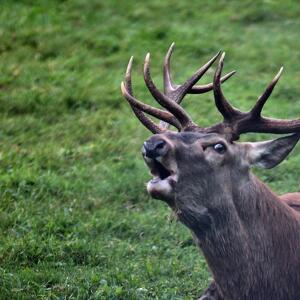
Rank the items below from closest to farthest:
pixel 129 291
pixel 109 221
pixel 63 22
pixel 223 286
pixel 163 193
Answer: pixel 163 193 → pixel 223 286 → pixel 129 291 → pixel 109 221 → pixel 63 22

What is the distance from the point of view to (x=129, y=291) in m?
7.04

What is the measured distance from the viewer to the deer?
571 cm

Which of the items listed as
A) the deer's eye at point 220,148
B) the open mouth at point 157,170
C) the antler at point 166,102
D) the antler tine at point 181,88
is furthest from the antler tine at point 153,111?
the open mouth at point 157,170

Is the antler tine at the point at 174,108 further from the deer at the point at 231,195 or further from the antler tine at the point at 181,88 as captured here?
the antler tine at the point at 181,88

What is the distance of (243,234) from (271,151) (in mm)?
517

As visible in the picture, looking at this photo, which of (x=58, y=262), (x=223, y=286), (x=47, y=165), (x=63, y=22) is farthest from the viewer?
(x=63, y=22)

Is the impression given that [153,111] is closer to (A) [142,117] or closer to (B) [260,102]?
(A) [142,117]

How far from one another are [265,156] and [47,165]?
12.7 feet

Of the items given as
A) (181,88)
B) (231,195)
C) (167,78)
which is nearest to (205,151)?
(231,195)

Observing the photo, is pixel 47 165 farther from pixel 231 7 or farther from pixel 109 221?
pixel 231 7

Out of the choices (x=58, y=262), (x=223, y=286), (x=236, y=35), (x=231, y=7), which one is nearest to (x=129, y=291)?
(x=58, y=262)

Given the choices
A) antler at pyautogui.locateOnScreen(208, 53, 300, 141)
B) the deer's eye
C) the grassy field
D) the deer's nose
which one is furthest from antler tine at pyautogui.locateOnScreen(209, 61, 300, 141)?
the grassy field

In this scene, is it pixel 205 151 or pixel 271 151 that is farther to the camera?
pixel 271 151

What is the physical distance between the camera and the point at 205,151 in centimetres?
579
